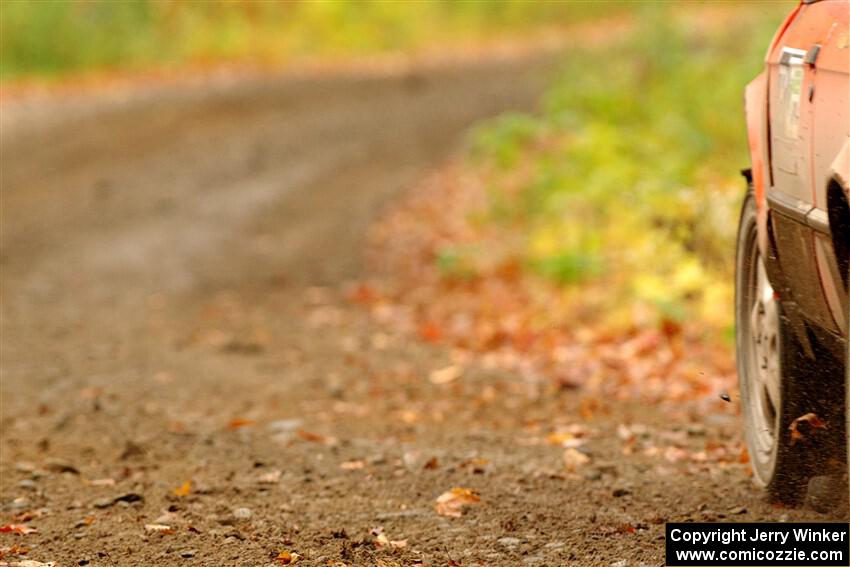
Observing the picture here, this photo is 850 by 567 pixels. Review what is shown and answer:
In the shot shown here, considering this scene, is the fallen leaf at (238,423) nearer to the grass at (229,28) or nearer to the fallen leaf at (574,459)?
the fallen leaf at (574,459)

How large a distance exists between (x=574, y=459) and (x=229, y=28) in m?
21.0

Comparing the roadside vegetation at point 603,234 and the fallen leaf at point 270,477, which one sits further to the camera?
the roadside vegetation at point 603,234

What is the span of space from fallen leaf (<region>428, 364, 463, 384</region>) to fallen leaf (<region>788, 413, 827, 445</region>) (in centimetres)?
356

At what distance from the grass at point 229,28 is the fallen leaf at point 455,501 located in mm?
17317

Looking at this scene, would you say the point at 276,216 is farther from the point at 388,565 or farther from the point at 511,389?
the point at 388,565

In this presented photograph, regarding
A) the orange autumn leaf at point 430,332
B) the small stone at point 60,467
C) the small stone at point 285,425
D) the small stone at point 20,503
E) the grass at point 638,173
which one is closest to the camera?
the small stone at point 20,503

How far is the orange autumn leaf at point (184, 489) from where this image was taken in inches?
213

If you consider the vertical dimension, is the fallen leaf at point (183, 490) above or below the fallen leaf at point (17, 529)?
below

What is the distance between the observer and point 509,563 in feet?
Result: 14.2

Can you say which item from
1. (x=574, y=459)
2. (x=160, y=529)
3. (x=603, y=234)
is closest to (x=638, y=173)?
(x=603, y=234)

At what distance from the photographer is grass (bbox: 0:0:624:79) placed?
72.5 feet

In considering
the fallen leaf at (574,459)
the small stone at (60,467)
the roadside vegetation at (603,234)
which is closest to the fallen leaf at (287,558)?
the fallen leaf at (574,459)

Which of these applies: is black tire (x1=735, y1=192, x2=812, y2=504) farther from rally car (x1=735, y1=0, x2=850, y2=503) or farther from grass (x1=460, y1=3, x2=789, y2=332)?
grass (x1=460, y1=3, x2=789, y2=332)

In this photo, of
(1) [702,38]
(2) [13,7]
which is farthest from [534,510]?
(2) [13,7]
